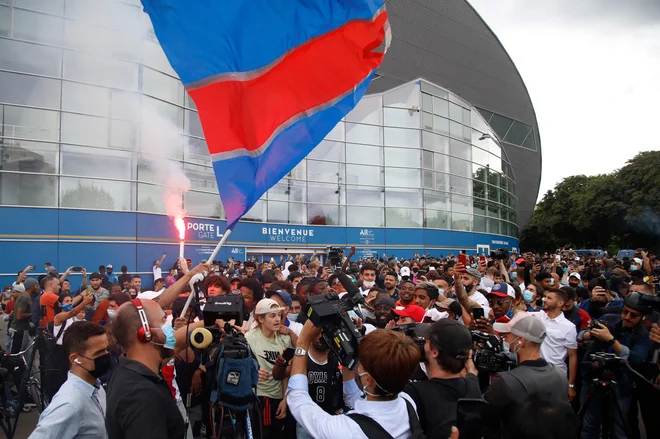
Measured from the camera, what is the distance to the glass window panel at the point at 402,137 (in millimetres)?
32094

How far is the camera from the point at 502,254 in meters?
9.16

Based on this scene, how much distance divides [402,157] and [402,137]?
1325 mm

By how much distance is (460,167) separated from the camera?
35688 mm

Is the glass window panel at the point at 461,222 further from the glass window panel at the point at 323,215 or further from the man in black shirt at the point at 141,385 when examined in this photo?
the man in black shirt at the point at 141,385

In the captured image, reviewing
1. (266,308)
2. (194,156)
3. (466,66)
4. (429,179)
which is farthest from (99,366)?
(466,66)

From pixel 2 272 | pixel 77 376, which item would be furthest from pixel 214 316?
pixel 2 272

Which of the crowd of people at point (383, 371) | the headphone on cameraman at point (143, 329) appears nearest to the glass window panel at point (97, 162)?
the crowd of people at point (383, 371)

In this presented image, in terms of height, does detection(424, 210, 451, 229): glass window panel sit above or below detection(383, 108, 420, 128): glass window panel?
below

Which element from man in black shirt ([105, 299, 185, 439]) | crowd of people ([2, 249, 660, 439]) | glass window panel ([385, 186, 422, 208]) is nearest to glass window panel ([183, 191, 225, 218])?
glass window panel ([385, 186, 422, 208])

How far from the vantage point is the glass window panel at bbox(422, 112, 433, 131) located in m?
33.3

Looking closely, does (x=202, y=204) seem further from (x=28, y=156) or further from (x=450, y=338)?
(x=450, y=338)

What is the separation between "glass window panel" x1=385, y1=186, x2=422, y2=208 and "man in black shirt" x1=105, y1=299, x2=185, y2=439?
29.3 metres

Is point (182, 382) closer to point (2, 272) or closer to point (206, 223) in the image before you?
point (2, 272)

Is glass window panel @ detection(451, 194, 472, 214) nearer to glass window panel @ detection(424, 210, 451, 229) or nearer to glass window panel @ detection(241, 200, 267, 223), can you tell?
glass window panel @ detection(424, 210, 451, 229)
